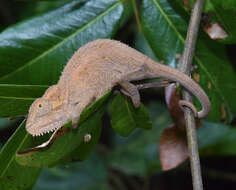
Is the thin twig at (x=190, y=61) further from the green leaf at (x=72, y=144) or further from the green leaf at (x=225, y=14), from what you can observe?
the green leaf at (x=72, y=144)

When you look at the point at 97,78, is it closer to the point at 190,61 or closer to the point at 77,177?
the point at 190,61

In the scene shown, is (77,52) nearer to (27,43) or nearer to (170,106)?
(27,43)

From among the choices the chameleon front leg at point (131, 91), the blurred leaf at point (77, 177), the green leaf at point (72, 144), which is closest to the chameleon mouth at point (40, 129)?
the green leaf at point (72, 144)

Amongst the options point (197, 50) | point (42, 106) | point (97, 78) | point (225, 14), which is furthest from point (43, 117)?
point (225, 14)

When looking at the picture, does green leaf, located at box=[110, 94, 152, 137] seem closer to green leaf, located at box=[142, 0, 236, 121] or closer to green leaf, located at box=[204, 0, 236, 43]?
green leaf, located at box=[142, 0, 236, 121]

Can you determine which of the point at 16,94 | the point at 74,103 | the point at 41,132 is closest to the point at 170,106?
the point at 74,103

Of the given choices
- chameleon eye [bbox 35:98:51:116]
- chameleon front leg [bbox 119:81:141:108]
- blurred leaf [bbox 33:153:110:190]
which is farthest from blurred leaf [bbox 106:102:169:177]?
chameleon eye [bbox 35:98:51:116]
